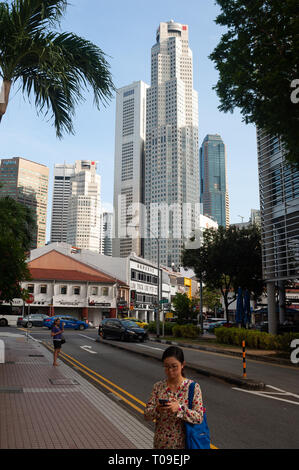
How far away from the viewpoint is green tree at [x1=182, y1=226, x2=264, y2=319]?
106ft

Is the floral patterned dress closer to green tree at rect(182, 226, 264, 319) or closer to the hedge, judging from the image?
the hedge

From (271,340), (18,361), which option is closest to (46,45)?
(18,361)

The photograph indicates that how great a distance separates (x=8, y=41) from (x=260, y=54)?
9.37m

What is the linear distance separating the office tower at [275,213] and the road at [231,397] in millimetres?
10734

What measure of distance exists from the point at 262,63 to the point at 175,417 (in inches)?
493

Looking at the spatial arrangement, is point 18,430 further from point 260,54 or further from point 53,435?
point 260,54

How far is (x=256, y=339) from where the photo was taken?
22.6 metres

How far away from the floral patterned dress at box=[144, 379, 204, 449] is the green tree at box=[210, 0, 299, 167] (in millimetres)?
11078

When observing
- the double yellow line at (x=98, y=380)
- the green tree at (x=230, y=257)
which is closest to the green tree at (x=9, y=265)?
the double yellow line at (x=98, y=380)

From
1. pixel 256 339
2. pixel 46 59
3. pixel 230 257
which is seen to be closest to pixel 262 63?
pixel 46 59

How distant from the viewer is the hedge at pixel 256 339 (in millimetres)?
19406

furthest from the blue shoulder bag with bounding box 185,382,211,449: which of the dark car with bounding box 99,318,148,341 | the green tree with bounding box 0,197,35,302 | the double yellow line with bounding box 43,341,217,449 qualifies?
the dark car with bounding box 99,318,148,341

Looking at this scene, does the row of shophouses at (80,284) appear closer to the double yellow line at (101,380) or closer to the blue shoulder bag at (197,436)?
the double yellow line at (101,380)

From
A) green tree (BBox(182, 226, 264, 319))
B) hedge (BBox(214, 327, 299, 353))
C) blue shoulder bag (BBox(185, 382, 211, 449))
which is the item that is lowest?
hedge (BBox(214, 327, 299, 353))
